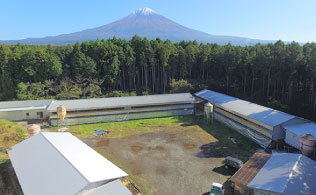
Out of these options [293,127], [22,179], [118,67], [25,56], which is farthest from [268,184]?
[25,56]

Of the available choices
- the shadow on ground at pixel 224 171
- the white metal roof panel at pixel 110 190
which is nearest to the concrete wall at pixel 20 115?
the white metal roof panel at pixel 110 190

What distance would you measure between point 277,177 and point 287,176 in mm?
456

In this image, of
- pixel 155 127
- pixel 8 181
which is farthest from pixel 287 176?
pixel 8 181

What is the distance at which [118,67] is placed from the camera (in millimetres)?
34531

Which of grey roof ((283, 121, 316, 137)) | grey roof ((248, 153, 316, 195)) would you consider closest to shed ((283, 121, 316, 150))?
grey roof ((283, 121, 316, 137))

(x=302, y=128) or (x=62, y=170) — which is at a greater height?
(x=302, y=128)

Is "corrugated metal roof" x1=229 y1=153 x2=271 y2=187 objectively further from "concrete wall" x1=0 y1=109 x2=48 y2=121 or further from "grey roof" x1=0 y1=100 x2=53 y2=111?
"grey roof" x1=0 y1=100 x2=53 y2=111

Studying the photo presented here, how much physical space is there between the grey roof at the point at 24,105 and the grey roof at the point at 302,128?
26252 millimetres

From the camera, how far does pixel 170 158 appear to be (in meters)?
16.3

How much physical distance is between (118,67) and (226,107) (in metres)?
19.3

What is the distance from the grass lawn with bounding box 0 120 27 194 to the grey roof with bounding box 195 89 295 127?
18.7m

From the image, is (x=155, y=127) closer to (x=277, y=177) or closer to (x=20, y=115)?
(x=277, y=177)

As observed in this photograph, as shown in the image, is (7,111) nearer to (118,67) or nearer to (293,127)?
(118,67)

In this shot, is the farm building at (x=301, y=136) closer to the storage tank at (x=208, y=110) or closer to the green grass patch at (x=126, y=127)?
the storage tank at (x=208, y=110)
